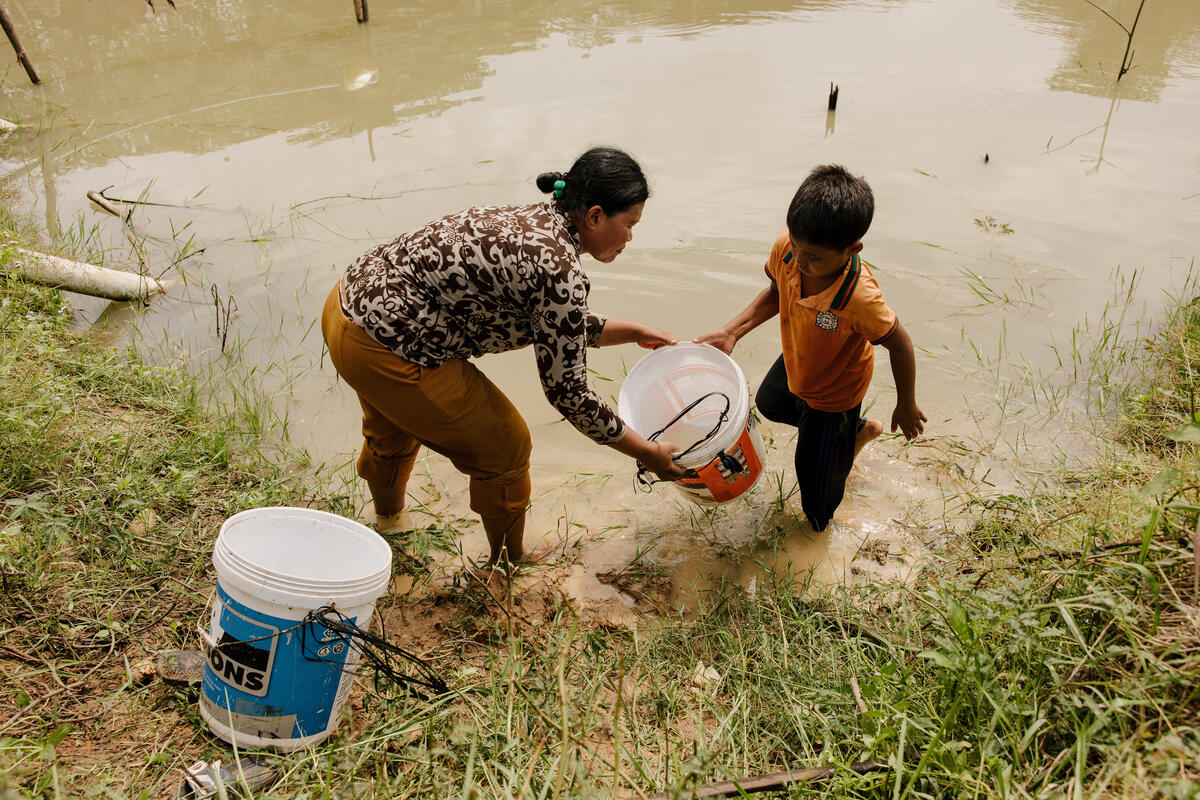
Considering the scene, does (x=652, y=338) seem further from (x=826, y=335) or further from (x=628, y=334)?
(x=826, y=335)

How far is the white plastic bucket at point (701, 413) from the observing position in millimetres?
2371

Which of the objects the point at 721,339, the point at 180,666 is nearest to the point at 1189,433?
the point at 721,339

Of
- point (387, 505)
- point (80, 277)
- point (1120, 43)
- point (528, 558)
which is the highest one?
point (1120, 43)

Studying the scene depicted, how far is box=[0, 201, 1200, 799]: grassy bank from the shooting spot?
1595mm

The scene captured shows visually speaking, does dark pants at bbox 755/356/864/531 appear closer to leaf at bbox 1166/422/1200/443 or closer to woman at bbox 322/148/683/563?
woman at bbox 322/148/683/563

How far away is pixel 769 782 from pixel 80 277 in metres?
4.13

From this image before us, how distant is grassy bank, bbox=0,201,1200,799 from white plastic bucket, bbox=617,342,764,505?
1.25 ft

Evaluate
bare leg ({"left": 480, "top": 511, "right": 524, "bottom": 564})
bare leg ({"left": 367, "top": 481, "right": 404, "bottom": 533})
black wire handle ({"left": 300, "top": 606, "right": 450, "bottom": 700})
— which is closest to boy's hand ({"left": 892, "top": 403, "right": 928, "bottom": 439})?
bare leg ({"left": 480, "top": 511, "right": 524, "bottom": 564})

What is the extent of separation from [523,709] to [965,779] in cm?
96

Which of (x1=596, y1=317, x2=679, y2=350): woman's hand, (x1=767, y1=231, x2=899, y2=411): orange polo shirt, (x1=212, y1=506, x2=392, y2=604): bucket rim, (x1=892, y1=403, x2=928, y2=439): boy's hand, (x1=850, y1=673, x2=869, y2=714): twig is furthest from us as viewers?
(x1=596, y1=317, x2=679, y2=350): woman's hand

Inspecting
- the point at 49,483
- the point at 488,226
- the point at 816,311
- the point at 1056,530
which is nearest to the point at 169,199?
the point at 49,483

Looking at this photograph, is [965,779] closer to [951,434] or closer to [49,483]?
[951,434]

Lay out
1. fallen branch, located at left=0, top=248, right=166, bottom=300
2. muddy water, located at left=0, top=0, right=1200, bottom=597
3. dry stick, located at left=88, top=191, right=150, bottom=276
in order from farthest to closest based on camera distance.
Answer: dry stick, located at left=88, top=191, right=150, bottom=276, fallen branch, located at left=0, top=248, right=166, bottom=300, muddy water, located at left=0, top=0, right=1200, bottom=597

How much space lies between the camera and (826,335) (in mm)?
2438
